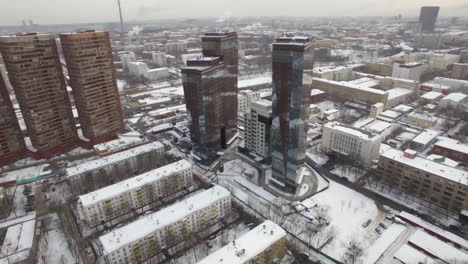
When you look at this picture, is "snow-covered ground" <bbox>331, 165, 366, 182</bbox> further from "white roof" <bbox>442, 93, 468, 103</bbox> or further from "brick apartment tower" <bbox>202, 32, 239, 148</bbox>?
"white roof" <bbox>442, 93, 468, 103</bbox>

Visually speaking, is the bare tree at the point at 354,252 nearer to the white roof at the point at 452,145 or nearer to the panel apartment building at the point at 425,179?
the panel apartment building at the point at 425,179

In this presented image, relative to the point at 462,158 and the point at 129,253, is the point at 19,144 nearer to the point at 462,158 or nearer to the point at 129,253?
the point at 129,253

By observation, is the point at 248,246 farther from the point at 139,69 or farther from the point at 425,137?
the point at 139,69

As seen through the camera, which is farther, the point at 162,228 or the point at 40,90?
the point at 40,90

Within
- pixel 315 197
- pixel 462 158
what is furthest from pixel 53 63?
pixel 462 158

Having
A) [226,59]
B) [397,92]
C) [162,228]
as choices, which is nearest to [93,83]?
[226,59]

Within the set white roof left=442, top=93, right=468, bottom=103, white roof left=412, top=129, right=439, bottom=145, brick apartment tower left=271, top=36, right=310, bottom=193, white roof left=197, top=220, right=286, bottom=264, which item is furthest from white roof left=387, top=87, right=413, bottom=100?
white roof left=197, top=220, right=286, bottom=264
